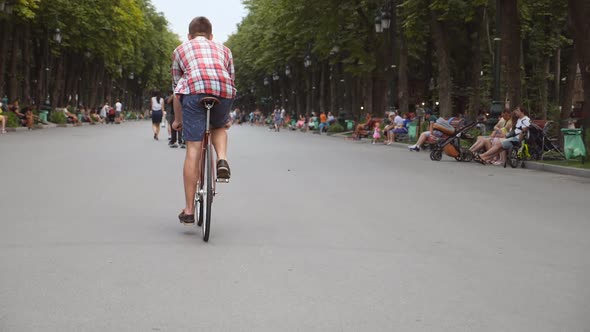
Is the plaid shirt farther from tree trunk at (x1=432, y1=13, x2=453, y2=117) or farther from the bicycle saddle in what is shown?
tree trunk at (x1=432, y1=13, x2=453, y2=117)

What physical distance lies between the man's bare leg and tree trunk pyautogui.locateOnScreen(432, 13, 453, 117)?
25.6m

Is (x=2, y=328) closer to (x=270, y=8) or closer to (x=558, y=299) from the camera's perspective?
(x=558, y=299)

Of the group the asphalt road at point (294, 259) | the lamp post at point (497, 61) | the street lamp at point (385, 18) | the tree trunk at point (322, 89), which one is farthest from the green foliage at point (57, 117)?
the asphalt road at point (294, 259)

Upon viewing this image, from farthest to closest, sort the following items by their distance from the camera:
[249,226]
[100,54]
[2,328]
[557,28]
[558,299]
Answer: [100,54]
[557,28]
[249,226]
[558,299]
[2,328]

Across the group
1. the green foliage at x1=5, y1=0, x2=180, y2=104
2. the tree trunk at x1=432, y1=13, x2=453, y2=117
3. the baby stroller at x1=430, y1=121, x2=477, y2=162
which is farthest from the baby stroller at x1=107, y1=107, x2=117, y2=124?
the baby stroller at x1=430, y1=121, x2=477, y2=162

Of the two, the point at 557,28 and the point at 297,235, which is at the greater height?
the point at 557,28

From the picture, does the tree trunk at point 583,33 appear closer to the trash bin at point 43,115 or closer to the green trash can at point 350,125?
the green trash can at point 350,125

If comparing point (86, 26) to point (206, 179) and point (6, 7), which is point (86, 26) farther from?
point (206, 179)

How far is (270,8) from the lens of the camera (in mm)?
52781

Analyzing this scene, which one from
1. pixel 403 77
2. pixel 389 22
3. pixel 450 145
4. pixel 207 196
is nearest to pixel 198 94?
pixel 207 196

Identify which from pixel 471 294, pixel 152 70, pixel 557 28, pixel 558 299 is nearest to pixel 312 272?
pixel 471 294

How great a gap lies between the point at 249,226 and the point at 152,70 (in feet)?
263

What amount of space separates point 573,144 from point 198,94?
12.6 meters

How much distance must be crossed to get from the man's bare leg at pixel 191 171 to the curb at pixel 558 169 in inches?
400
